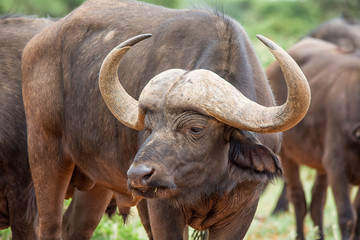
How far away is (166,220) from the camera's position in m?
5.06

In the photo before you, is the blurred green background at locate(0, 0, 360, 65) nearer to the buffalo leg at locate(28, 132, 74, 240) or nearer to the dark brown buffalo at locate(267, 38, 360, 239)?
the dark brown buffalo at locate(267, 38, 360, 239)

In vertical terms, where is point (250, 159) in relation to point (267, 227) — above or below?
above

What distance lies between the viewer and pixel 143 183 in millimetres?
4484

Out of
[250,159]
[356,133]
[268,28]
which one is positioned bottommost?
[268,28]

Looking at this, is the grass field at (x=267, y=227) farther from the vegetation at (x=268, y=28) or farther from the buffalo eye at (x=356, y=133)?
the buffalo eye at (x=356, y=133)

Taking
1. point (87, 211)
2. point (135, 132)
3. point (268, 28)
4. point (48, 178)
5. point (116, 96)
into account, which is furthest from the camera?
point (268, 28)

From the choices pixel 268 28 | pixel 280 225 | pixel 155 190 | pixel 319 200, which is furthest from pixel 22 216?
pixel 268 28

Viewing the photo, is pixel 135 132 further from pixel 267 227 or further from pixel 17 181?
pixel 267 227

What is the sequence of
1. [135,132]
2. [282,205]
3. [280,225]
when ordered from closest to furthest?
[135,132]
[280,225]
[282,205]

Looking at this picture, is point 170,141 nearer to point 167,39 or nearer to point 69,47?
point 167,39

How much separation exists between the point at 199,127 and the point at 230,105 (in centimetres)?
26

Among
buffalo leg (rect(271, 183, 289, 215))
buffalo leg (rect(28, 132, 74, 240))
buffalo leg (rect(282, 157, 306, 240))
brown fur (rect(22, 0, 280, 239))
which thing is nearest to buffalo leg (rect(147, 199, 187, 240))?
brown fur (rect(22, 0, 280, 239))

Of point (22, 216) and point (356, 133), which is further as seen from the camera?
point (356, 133)

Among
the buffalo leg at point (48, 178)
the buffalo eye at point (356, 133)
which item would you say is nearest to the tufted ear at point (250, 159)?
the buffalo leg at point (48, 178)
